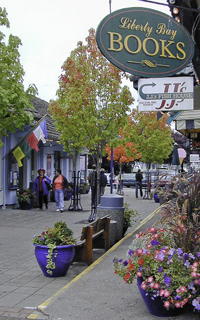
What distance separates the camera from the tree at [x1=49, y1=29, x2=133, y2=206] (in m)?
13.1

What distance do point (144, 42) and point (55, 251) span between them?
12.3ft

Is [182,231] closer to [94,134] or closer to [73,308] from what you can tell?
[73,308]

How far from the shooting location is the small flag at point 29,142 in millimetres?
14805

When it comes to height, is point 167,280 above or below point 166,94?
below

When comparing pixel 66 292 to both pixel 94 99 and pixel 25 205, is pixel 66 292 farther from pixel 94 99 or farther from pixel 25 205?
pixel 25 205

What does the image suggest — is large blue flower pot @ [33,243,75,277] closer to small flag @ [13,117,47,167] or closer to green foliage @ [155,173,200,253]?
green foliage @ [155,173,200,253]

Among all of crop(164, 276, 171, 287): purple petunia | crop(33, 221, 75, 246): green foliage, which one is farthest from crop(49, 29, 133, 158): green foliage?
crop(164, 276, 171, 287): purple petunia

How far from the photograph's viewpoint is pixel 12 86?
11062 millimetres

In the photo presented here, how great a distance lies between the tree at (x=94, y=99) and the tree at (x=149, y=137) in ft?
35.3

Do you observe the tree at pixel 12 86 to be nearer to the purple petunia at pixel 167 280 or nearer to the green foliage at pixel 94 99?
A: the green foliage at pixel 94 99

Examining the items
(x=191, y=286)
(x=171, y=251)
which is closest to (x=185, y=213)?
(x=171, y=251)

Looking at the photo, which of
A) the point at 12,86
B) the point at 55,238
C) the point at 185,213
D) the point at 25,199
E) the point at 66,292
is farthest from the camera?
the point at 25,199

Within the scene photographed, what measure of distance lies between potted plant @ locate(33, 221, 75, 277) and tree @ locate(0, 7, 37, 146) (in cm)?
520

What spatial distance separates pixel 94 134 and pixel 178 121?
9.78 ft
